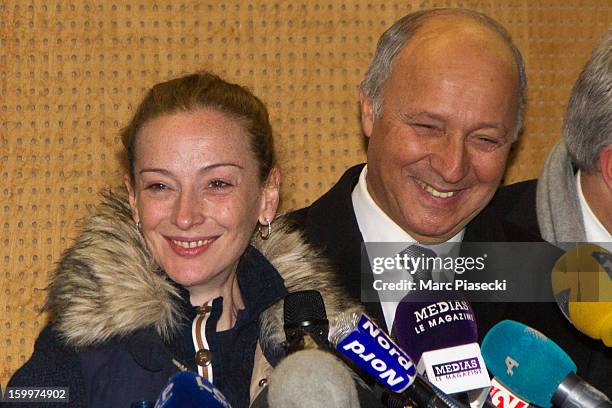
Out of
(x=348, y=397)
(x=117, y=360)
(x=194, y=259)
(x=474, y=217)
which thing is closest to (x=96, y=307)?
(x=117, y=360)

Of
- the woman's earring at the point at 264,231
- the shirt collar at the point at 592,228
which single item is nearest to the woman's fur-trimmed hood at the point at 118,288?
the woman's earring at the point at 264,231

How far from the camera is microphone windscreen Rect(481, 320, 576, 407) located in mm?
1337

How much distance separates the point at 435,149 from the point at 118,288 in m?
0.91

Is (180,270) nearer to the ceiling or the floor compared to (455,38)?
nearer to the floor

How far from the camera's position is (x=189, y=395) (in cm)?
119

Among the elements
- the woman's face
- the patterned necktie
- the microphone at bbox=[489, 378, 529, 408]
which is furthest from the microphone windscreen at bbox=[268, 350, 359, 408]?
the patterned necktie

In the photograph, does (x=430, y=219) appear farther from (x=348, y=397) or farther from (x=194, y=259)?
(x=348, y=397)

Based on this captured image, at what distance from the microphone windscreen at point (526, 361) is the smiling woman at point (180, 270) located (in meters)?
0.48

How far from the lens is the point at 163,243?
1875 mm

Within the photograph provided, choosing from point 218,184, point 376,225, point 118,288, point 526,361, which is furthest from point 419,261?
point 526,361

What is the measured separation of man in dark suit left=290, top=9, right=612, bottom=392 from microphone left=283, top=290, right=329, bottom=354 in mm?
741

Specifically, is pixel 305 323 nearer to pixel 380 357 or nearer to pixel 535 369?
pixel 380 357

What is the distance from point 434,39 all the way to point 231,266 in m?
0.84

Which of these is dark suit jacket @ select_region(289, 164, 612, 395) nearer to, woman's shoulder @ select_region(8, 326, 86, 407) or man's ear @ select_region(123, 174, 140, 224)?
man's ear @ select_region(123, 174, 140, 224)
